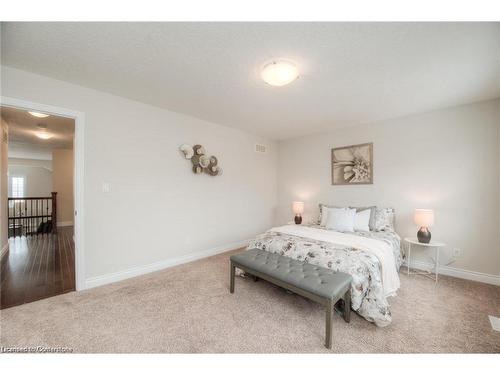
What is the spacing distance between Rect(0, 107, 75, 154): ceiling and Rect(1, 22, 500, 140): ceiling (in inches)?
51.4

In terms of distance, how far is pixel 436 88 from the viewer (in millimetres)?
2352

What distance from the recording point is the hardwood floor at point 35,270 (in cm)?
224

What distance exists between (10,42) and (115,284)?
2592 millimetres

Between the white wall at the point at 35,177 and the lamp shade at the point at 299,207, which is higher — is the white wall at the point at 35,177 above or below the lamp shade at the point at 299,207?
above

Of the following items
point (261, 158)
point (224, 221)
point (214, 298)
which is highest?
point (261, 158)

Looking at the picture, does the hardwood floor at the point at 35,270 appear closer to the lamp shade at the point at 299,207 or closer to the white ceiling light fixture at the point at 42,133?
the white ceiling light fixture at the point at 42,133

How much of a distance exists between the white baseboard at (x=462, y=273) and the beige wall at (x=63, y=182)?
880cm

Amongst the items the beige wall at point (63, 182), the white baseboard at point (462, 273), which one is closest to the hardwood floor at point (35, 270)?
the beige wall at point (63, 182)

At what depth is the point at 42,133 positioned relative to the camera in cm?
437

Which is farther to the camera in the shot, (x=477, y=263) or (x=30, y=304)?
(x=477, y=263)

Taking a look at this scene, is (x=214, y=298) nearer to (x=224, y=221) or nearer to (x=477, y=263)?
(x=224, y=221)

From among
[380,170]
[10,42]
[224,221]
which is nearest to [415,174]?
[380,170]

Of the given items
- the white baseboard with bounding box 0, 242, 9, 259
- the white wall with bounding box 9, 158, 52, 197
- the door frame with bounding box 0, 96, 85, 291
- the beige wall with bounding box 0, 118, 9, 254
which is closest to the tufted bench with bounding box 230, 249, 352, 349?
the door frame with bounding box 0, 96, 85, 291

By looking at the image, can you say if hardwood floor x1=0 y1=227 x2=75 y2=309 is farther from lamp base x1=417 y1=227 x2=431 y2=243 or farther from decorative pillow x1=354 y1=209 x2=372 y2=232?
lamp base x1=417 y1=227 x2=431 y2=243
